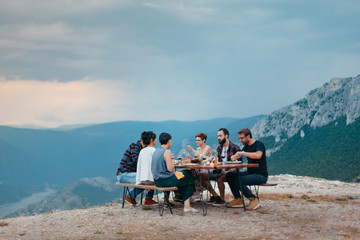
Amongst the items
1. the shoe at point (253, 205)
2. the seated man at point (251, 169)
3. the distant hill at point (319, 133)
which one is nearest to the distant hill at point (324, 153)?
the distant hill at point (319, 133)

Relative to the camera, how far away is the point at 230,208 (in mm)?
8867

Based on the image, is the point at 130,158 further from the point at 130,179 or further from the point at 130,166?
the point at 130,179

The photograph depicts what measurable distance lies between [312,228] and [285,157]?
5635 cm

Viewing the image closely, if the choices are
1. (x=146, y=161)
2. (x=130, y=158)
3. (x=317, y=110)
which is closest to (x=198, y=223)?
(x=146, y=161)

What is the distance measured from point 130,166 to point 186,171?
1.64 metres

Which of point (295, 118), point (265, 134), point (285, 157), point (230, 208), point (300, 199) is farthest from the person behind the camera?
point (265, 134)

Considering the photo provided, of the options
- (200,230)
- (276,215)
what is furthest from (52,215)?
(276,215)

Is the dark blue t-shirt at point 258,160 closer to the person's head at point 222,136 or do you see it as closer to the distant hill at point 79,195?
the person's head at point 222,136

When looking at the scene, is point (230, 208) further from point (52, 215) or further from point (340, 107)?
point (340, 107)

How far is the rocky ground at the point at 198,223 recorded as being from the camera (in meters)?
6.74

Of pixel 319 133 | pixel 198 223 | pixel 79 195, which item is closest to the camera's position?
pixel 198 223

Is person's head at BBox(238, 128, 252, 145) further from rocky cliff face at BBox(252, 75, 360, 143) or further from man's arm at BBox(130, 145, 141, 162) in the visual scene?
rocky cliff face at BBox(252, 75, 360, 143)

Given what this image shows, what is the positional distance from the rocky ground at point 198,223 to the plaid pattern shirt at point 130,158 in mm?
952

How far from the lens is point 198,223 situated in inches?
295
